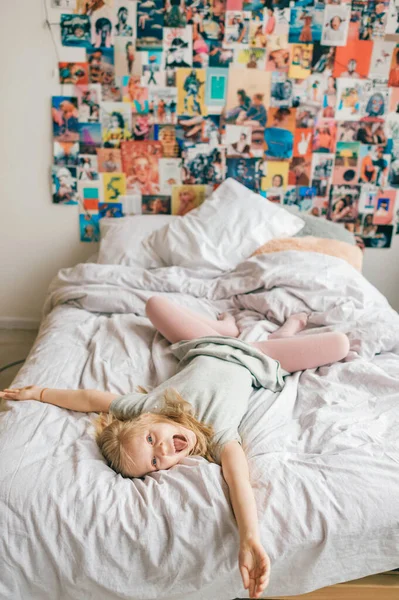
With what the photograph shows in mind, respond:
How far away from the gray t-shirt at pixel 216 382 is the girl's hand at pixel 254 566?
230mm

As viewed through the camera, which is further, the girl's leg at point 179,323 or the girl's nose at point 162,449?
the girl's leg at point 179,323

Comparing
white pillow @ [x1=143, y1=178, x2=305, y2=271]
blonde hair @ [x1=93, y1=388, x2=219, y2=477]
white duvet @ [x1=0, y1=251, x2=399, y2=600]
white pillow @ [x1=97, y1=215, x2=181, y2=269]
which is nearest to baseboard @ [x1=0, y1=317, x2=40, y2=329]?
white pillow @ [x1=97, y1=215, x2=181, y2=269]

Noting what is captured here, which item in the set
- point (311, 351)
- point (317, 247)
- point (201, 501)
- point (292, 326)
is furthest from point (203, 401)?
point (317, 247)

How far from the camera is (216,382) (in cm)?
123

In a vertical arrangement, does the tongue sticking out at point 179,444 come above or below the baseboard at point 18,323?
above

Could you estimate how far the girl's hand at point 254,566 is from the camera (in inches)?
32.4

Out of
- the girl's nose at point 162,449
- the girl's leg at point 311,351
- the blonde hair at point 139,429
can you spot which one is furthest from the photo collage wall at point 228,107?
the girl's nose at point 162,449

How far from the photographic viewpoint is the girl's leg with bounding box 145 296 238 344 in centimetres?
152

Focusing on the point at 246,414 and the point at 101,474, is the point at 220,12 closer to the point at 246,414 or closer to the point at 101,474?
the point at 246,414

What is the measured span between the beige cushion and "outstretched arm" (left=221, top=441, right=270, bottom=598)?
45.3 inches

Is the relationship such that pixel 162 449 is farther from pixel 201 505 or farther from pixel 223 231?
pixel 223 231

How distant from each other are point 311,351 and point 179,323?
15.4 inches

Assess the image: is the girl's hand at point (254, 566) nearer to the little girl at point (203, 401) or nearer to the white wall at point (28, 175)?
the little girl at point (203, 401)

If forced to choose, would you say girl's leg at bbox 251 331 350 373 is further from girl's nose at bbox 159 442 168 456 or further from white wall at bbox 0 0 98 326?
white wall at bbox 0 0 98 326
